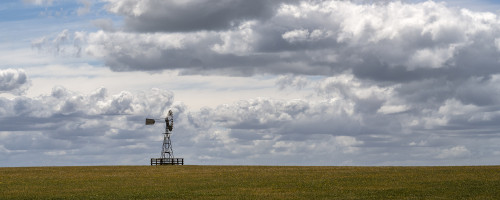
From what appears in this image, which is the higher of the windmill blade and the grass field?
the windmill blade

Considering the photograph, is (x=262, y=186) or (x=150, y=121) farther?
(x=150, y=121)

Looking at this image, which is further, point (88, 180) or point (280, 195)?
point (88, 180)

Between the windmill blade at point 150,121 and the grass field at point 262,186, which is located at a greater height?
the windmill blade at point 150,121

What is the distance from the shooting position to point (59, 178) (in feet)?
215

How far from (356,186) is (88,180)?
26.0 meters

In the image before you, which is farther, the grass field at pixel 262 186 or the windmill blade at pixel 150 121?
the windmill blade at pixel 150 121

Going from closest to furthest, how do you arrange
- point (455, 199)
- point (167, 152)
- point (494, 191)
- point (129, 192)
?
point (455, 199)
point (494, 191)
point (129, 192)
point (167, 152)

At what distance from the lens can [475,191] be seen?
46094 mm

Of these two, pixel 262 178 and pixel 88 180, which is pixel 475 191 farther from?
pixel 88 180

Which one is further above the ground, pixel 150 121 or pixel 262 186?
pixel 150 121

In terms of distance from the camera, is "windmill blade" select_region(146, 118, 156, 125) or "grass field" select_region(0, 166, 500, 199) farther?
"windmill blade" select_region(146, 118, 156, 125)

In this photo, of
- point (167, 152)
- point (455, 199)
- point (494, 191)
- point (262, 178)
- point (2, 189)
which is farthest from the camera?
point (167, 152)

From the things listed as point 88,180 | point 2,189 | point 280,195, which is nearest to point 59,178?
point 88,180

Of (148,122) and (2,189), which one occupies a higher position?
(148,122)
